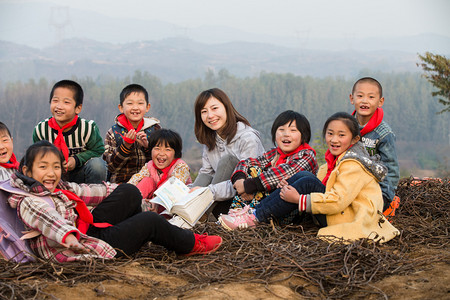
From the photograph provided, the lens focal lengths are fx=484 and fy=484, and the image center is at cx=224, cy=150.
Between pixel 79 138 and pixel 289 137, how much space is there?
2.21 metres

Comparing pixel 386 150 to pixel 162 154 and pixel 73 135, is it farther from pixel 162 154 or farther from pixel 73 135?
pixel 73 135

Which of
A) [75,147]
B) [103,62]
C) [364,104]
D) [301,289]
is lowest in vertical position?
[301,289]

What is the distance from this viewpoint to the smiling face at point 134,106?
17.1 ft

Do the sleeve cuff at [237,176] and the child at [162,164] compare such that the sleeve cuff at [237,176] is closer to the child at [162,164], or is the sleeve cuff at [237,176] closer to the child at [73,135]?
the child at [162,164]

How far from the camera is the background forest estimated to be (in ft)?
62.2

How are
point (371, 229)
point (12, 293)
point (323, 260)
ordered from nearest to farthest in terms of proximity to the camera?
point (12, 293)
point (323, 260)
point (371, 229)

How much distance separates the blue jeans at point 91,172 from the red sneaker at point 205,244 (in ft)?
6.44

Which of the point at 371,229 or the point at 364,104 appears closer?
the point at 371,229

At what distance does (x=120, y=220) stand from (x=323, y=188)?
1.63 m

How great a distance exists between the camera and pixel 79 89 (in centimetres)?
491

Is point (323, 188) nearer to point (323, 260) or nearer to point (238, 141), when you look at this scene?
point (323, 260)

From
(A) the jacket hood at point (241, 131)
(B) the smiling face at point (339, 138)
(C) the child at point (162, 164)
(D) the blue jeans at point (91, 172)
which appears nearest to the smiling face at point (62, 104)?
(D) the blue jeans at point (91, 172)

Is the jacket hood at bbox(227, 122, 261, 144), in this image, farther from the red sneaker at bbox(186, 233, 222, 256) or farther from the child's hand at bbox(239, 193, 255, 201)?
the red sneaker at bbox(186, 233, 222, 256)

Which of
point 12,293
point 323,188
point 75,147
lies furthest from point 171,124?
point 12,293
